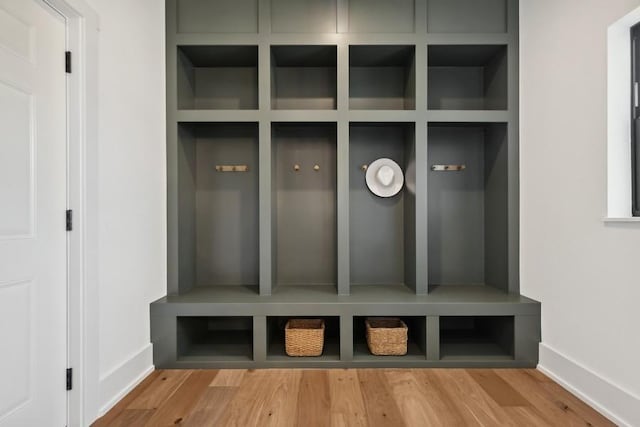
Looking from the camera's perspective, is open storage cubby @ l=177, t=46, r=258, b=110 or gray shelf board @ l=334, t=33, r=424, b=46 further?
open storage cubby @ l=177, t=46, r=258, b=110

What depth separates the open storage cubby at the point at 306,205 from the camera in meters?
3.23

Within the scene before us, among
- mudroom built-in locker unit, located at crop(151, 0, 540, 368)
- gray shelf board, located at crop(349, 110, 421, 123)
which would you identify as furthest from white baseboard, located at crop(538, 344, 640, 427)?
gray shelf board, located at crop(349, 110, 421, 123)

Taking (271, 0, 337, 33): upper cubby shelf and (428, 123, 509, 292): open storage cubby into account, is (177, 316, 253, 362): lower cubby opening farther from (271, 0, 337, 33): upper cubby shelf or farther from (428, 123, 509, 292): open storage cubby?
(271, 0, 337, 33): upper cubby shelf

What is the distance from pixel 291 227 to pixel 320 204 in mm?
327

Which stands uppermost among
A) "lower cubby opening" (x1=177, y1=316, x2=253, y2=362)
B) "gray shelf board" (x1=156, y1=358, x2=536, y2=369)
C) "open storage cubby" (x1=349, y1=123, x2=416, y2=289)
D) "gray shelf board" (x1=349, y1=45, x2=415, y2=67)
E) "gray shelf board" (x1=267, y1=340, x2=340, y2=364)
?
"gray shelf board" (x1=349, y1=45, x2=415, y2=67)

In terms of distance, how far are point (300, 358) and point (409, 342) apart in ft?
2.99

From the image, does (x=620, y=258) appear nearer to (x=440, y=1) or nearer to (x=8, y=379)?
(x=440, y=1)

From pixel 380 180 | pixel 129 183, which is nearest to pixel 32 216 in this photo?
pixel 129 183

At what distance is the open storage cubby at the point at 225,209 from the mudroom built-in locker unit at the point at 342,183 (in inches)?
0.5

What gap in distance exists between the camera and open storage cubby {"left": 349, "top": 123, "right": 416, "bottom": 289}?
10.6 feet

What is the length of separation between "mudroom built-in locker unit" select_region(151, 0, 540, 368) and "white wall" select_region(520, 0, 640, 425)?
0.49 ft

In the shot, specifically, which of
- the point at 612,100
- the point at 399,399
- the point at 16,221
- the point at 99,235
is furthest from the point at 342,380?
the point at 612,100

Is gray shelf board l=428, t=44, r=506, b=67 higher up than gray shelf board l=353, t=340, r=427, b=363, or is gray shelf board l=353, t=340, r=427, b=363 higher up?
gray shelf board l=428, t=44, r=506, b=67

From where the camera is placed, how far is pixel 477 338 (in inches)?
117
